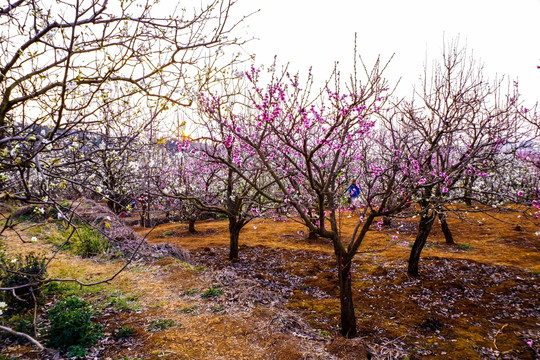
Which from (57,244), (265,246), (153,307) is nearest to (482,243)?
(265,246)

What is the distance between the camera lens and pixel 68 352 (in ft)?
16.4

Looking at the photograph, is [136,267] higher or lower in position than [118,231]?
lower

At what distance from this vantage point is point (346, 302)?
6277mm

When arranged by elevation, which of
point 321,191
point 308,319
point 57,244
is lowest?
point 308,319

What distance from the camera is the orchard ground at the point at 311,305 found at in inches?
218

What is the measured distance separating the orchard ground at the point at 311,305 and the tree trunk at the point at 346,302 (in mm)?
261

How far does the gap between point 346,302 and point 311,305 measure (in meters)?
1.98

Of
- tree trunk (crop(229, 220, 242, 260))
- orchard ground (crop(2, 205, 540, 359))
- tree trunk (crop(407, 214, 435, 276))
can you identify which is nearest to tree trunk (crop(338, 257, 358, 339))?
orchard ground (crop(2, 205, 540, 359))

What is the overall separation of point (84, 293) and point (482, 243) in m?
16.0

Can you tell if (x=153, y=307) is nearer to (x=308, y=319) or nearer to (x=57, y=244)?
(x=308, y=319)

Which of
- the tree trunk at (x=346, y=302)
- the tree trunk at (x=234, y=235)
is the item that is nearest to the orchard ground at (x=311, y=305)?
the tree trunk at (x=346, y=302)

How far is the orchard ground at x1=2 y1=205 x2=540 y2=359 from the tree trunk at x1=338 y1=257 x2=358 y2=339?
0.26m

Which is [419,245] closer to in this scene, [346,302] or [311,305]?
[311,305]

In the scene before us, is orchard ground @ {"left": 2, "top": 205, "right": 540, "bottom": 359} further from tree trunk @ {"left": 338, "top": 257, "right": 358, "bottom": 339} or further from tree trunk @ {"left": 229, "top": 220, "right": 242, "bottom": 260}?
tree trunk @ {"left": 229, "top": 220, "right": 242, "bottom": 260}
